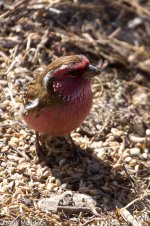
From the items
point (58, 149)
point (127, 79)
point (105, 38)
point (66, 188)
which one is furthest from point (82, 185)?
point (105, 38)

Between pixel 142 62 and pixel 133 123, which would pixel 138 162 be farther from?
pixel 142 62

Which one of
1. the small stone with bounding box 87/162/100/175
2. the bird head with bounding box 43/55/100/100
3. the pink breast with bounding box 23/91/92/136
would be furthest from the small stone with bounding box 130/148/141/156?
the bird head with bounding box 43/55/100/100

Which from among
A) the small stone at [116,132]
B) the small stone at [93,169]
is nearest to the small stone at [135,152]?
the small stone at [116,132]

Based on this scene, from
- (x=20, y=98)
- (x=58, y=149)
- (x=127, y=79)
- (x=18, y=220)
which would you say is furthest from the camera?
(x=127, y=79)

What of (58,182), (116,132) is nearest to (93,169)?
(58,182)

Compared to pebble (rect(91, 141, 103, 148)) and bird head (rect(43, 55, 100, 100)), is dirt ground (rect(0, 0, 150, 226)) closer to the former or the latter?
pebble (rect(91, 141, 103, 148))

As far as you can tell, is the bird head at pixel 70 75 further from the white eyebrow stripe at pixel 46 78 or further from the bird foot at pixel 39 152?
the bird foot at pixel 39 152
